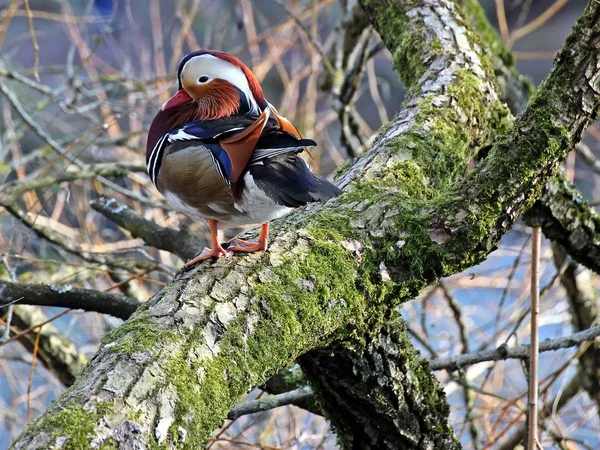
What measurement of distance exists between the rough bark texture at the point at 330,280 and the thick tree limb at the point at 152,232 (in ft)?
2.51

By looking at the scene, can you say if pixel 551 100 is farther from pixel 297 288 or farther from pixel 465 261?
pixel 297 288

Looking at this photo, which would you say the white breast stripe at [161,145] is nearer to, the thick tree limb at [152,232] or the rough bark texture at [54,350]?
the thick tree limb at [152,232]

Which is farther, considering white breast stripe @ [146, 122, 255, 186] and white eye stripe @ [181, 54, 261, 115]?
white eye stripe @ [181, 54, 261, 115]

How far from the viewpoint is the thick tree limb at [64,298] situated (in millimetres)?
1992

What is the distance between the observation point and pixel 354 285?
1574 millimetres

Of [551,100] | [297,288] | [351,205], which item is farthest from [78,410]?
[551,100]

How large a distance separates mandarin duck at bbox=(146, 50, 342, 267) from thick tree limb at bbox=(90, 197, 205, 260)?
0.42m

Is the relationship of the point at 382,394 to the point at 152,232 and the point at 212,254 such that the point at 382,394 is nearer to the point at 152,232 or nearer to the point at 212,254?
the point at 212,254

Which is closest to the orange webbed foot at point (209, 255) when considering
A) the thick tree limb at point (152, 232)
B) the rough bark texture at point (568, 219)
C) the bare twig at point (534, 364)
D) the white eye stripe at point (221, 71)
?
the white eye stripe at point (221, 71)

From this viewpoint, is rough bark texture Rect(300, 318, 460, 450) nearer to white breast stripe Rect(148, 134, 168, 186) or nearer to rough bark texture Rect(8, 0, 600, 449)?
rough bark texture Rect(8, 0, 600, 449)

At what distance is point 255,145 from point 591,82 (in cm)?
76

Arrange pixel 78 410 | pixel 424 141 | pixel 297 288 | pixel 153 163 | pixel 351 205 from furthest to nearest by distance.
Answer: pixel 424 141 < pixel 153 163 < pixel 351 205 < pixel 297 288 < pixel 78 410

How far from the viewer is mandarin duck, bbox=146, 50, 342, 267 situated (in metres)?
1.60

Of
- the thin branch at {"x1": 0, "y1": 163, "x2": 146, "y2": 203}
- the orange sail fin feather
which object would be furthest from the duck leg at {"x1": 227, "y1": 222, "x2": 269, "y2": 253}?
the thin branch at {"x1": 0, "y1": 163, "x2": 146, "y2": 203}
